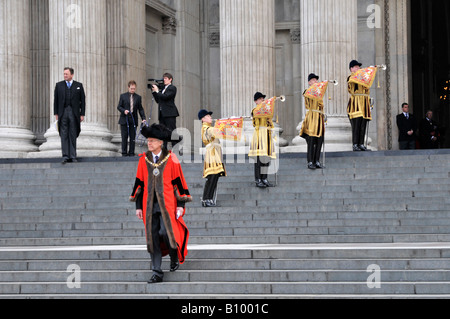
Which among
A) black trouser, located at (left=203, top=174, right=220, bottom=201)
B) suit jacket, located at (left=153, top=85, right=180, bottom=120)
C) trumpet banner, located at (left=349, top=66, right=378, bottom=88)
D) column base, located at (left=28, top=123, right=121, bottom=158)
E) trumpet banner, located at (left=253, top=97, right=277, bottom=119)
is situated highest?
trumpet banner, located at (left=349, top=66, right=378, bottom=88)

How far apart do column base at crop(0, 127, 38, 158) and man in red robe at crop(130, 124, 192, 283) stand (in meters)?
12.7

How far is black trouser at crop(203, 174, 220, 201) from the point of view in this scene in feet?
59.6

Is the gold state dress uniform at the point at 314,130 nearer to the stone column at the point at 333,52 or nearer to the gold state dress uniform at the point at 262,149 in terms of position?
the gold state dress uniform at the point at 262,149

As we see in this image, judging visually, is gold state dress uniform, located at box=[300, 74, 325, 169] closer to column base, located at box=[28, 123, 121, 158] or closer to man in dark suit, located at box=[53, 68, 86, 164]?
man in dark suit, located at box=[53, 68, 86, 164]

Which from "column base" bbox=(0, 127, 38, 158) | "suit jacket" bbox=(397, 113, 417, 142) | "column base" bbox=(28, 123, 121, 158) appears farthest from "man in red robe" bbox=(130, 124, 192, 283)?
"suit jacket" bbox=(397, 113, 417, 142)

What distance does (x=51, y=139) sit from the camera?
82.3 feet

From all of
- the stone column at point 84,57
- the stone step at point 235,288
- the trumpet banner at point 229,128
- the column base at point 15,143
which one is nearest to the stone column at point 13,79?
the column base at point 15,143

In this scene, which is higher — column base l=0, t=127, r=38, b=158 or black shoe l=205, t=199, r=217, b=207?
column base l=0, t=127, r=38, b=158

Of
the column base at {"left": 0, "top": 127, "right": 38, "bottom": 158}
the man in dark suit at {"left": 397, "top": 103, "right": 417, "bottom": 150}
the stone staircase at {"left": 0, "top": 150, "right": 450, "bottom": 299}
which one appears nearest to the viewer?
the stone staircase at {"left": 0, "top": 150, "right": 450, "bottom": 299}

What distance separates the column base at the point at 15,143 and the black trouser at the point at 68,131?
395cm

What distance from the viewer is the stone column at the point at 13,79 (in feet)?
82.2

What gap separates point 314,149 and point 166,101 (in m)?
3.94
